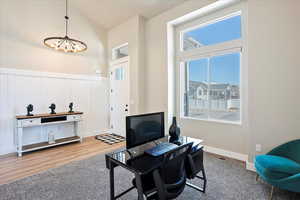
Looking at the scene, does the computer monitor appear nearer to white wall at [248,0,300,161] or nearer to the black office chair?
the black office chair

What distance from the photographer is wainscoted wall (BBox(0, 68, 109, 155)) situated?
348 cm

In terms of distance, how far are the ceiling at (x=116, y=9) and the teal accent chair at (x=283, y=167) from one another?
11.6 ft

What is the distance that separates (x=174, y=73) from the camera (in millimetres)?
4105

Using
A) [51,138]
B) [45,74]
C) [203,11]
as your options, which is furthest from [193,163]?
[45,74]

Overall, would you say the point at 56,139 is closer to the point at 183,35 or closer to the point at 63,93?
the point at 63,93

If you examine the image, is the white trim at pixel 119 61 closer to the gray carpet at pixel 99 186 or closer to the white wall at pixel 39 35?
the white wall at pixel 39 35

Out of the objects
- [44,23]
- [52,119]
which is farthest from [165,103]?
[44,23]

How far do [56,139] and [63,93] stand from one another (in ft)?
4.21

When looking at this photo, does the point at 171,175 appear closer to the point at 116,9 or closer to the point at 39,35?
the point at 116,9

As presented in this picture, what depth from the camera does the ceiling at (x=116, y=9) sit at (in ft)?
12.6

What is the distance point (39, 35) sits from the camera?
3.94m

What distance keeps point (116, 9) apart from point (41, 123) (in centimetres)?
356

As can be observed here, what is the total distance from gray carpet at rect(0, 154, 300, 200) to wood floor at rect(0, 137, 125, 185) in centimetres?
29

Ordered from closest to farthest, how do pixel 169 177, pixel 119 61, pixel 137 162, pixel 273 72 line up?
pixel 169 177 → pixel 137 162 → pixel 273 72 → pixel 119 61
